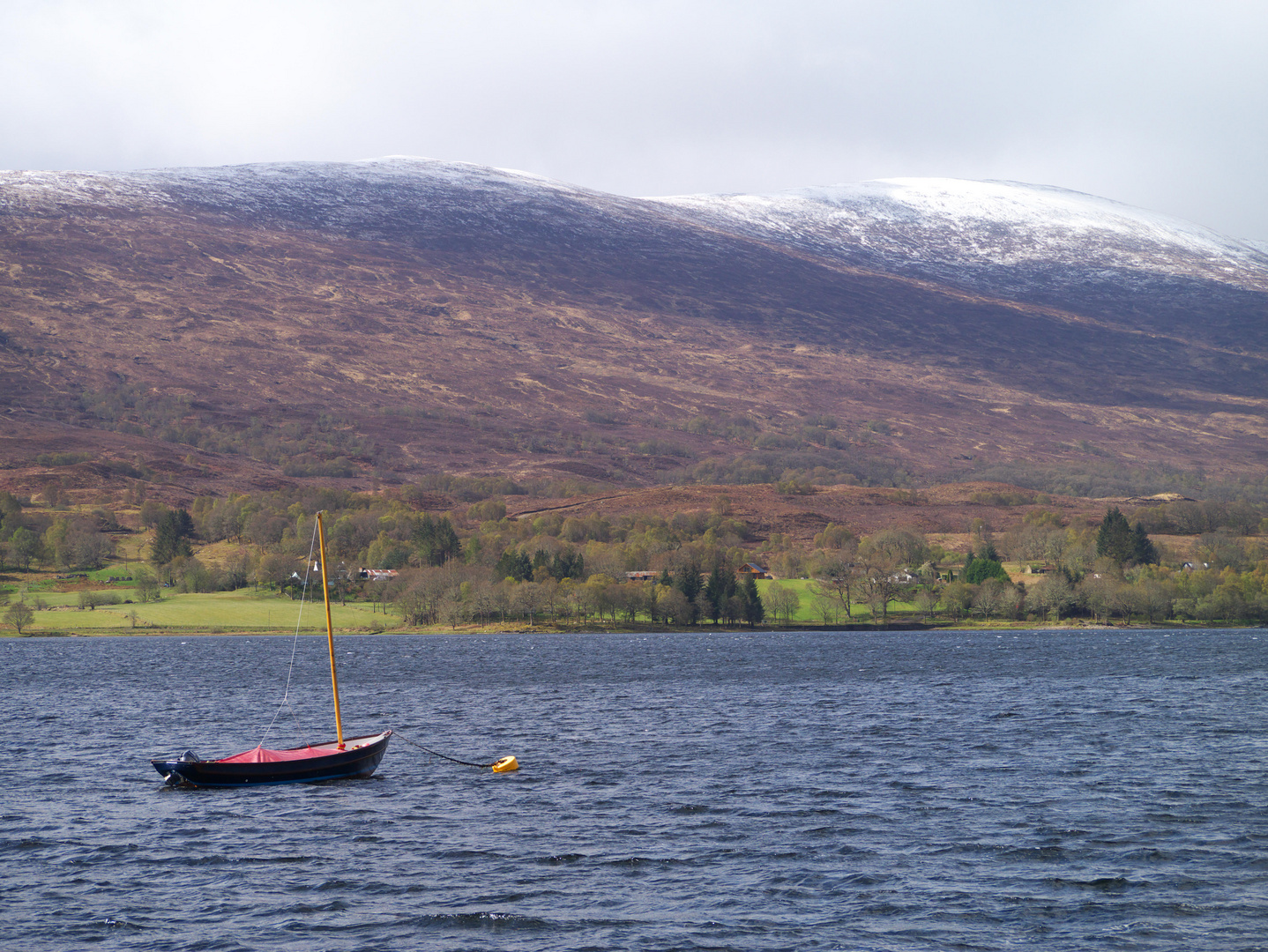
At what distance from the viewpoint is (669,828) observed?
134 feet

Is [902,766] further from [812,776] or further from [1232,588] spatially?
[1232,588]

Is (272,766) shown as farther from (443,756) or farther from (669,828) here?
(669,828)

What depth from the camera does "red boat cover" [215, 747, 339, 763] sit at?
4868cm

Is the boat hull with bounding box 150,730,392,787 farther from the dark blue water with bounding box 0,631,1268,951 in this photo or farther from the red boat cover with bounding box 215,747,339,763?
the dark blue water with bounding box 0,631,1268,951

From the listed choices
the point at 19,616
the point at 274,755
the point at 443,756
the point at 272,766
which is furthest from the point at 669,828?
the point at 19,616

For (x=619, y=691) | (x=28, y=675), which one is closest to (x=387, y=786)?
(x=619, y=691)

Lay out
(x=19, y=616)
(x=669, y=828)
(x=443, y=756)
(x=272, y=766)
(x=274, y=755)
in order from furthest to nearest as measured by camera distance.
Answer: (x=19, y=616), (x=443, y=756), (x=274, y=755), (x=272, y=766), (x=669, y=828)

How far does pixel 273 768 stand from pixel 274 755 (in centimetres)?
90

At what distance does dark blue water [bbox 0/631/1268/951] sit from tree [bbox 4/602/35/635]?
361 feet

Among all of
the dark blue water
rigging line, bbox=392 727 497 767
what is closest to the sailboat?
the dark blue water

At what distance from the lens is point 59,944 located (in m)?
29.3

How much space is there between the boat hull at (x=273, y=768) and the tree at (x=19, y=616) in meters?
157

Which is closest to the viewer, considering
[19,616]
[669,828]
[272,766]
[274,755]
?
[669,828]

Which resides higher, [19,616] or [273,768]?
[19,616]
